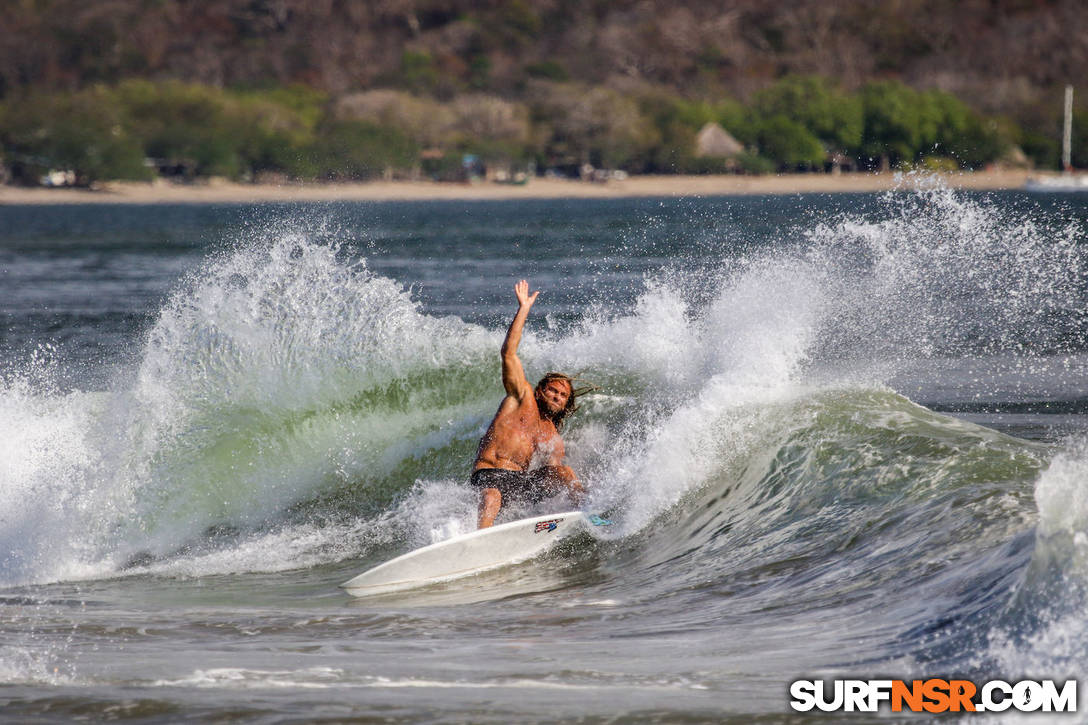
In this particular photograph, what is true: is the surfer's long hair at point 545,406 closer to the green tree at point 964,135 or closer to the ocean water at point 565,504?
the ocean water at point 565,504

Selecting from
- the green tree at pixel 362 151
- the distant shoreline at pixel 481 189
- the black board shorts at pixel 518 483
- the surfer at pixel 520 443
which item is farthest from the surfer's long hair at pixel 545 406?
the green tree at pixel 362 151

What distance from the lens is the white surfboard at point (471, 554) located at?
8062mm

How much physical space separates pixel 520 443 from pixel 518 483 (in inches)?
11.4

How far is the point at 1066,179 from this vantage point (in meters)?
99.6

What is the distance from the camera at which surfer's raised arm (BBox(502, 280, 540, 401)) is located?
8.57 metres

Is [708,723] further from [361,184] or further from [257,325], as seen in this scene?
[361,184]

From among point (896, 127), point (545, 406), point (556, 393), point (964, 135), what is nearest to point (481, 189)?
point (896, 127)

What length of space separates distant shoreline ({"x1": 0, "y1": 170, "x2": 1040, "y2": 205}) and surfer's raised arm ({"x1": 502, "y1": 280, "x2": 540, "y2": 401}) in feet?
315

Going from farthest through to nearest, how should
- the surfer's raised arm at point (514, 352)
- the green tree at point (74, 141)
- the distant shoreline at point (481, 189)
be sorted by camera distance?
the green tree at point (74, 141), the distant shoreline at point (481, 189), the surfer's raised arm at point (514, 352)

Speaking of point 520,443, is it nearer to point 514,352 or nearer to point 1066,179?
point 514,352

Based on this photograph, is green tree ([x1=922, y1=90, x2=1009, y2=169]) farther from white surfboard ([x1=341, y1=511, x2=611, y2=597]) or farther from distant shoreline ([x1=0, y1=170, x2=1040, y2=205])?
white surfboard ([x1=341, y1=511, x2=611, y2=597])

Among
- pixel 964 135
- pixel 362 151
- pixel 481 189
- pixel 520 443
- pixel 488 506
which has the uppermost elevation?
pixel 362 151

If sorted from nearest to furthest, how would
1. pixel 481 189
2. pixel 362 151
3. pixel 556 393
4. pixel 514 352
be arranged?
pixel 514 352 → pixel 556 393 → pixel 362 151 → pixel 481 189

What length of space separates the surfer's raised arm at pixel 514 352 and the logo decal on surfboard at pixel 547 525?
34.4 inches
